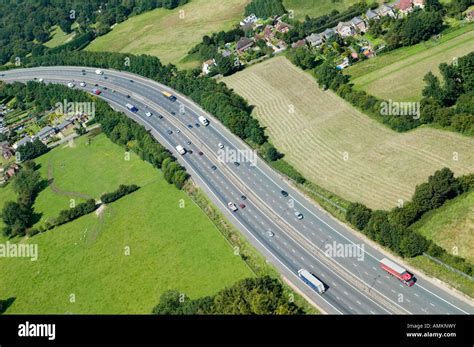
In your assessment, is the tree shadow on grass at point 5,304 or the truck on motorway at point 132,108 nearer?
the tree shadow on grass at point 5,304

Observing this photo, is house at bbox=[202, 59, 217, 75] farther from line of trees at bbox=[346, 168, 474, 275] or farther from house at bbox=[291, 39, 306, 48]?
line of trees at bbox=[346, 168, 474, 275]

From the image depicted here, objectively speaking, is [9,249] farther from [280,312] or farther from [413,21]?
[413,21]

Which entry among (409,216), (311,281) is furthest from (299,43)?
(311,281)

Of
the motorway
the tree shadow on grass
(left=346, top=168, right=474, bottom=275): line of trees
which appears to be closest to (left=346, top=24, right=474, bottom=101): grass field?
(left=346, top=168, right=474, bottom=275): line of trees

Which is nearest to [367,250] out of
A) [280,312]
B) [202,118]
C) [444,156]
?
[280,312]

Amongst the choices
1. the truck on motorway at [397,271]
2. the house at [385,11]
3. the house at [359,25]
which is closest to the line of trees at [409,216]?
the truck on motorway at [397,271]

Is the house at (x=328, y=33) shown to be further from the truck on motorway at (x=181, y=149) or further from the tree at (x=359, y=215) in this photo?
the tree at (x=359, y=215)

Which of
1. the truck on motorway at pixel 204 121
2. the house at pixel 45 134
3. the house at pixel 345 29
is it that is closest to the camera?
the truck on motorway at pixel 204 121
